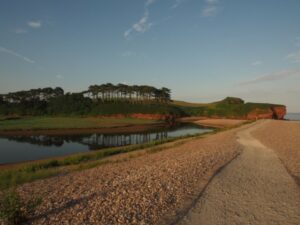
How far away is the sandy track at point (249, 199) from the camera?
7.26 m

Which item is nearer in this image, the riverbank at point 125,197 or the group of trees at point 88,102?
the riverbank at point 125,197

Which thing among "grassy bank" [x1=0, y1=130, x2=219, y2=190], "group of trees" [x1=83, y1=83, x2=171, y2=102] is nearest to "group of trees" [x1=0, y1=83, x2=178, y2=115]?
"group of trees" [x1=83, y1=83, x2=171, y2=102]

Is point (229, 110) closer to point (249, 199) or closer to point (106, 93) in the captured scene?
point (106, 93)

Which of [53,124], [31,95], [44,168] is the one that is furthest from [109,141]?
[31,95]

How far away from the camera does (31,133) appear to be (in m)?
49.7

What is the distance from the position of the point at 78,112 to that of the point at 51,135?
6093 centimetres

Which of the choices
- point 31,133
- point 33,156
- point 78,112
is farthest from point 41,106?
point 33,156

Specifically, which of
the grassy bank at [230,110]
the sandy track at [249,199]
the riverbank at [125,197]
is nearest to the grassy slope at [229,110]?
the grassy bank at [230,110]

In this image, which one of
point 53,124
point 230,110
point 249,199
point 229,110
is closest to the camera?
point 249,199

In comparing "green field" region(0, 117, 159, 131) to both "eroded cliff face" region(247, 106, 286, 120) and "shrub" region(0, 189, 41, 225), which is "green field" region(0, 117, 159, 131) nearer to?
"shrub" region(0, 189, 41, 225)

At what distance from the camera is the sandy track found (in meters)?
7.26

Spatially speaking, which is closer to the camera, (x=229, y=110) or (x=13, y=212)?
(x=13, y=212)

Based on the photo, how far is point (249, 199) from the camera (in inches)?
352

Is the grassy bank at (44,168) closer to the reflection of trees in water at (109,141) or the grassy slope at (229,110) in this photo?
the reflection of trees in water at (109,141)
